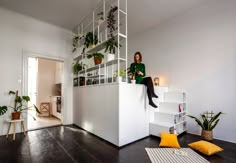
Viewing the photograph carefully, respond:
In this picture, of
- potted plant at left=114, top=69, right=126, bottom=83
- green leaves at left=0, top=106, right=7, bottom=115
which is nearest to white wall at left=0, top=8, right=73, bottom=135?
green leaves at left=0, top=106, right=7, bottom=115

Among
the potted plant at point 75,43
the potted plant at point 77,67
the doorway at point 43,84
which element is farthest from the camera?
the doorway at point 43,84

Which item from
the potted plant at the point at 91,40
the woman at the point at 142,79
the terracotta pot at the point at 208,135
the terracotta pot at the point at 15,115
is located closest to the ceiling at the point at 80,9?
the potted plant at the point at 91,40

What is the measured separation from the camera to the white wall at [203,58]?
9.05 feet

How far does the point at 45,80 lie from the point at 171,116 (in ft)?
19.4

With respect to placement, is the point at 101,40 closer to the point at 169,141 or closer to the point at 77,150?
the point at 77,150

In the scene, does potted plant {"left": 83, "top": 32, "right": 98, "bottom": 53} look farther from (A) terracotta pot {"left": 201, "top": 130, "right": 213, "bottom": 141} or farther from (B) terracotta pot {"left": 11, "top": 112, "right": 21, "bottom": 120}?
(A) terracotta pot {"left": 201, "top": 130, "right": 213, "bottom": 141}

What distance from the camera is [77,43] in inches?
175

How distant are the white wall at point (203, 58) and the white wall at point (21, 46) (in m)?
3.10

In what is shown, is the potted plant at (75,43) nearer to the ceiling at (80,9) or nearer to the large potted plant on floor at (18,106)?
the ceiling at (80,9)

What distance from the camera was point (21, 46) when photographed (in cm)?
353

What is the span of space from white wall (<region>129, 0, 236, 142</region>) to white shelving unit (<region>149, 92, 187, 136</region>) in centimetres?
21

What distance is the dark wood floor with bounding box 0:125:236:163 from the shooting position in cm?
203

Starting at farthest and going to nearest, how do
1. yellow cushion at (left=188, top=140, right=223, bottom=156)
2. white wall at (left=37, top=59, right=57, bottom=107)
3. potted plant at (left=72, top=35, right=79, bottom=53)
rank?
white wall at (left=37, top=59, right=57, bottom=107), potted plant at (left=72, top=35, right=79, bottom=53), yellow cushion at (left=188, top=140, right=223, bottom=156)

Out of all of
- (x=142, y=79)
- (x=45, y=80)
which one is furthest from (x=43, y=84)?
(x=142, y=79)
